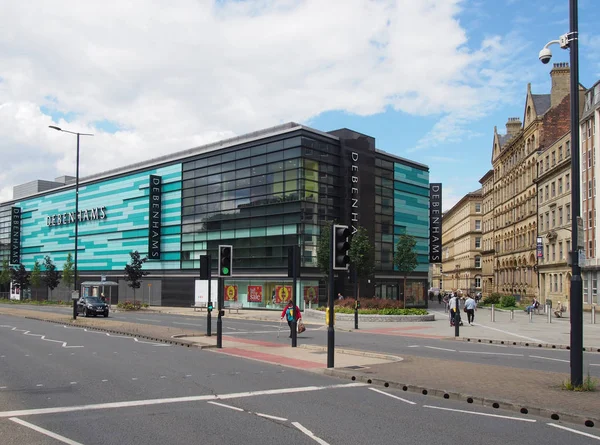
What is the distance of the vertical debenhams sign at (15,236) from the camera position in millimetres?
89938

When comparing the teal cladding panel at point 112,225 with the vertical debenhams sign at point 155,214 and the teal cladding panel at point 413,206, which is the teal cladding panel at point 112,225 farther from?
the teal cladding panel at point 413,206

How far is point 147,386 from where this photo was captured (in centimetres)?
1170

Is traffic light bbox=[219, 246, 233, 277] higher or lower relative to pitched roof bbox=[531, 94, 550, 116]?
lower

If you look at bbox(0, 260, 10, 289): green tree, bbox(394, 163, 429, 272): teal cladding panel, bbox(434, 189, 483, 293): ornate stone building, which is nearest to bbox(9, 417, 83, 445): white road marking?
bbox(394, 163, 429, 272): teal cladding panel

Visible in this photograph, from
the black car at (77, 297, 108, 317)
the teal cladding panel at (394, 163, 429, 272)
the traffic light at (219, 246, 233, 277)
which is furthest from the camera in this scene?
the teal cladding panel at (394, 163, 429, 272)

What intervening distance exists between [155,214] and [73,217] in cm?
1931

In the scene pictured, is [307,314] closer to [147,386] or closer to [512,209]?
[147,386]


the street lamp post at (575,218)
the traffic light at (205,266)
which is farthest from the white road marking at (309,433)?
the traffic light at (205,266)

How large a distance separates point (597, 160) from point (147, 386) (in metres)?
45.6

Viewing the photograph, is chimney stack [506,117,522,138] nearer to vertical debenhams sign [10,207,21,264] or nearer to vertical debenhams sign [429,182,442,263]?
vertical debenhams sign [429,182,442,263]

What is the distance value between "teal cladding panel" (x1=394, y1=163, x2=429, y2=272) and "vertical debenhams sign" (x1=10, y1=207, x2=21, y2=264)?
61562 mm

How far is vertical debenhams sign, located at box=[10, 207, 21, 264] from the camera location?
8994 centimetres

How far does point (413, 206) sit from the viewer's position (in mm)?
62969

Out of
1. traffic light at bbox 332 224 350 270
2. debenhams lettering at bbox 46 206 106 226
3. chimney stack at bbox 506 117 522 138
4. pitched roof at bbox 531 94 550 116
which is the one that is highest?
chimney stack at bbox 506 117 522 138
